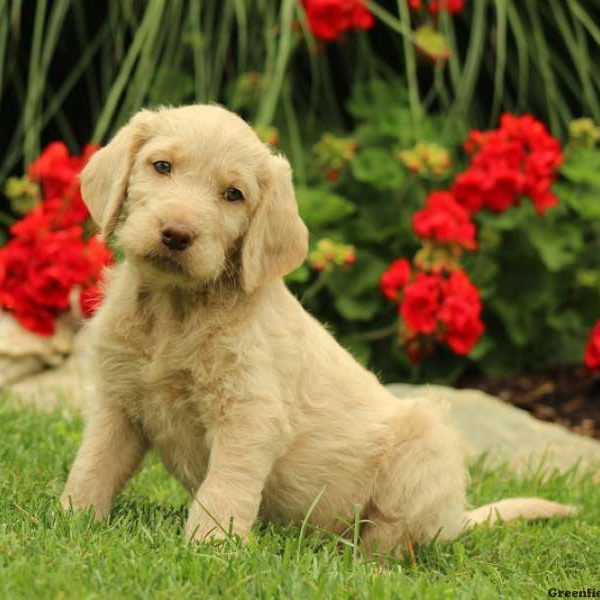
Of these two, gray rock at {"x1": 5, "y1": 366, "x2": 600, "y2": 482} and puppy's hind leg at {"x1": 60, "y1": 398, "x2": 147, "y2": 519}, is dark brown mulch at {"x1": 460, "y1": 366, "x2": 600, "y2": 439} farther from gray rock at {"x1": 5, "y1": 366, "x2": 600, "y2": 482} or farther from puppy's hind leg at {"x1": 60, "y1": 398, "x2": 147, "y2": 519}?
puppy's hind leg at {"x1": 60, "y1": 398, "x2": 147, "y2": 519}

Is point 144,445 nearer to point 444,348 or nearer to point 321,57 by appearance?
point 444,348

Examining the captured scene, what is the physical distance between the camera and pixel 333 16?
6809 millimetres

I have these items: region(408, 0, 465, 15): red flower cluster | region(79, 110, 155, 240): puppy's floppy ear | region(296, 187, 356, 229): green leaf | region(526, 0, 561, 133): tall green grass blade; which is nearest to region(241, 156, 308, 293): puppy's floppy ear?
region(79, 110, 155, 240): puppy's floppy ear

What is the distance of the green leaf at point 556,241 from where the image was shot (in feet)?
22.7

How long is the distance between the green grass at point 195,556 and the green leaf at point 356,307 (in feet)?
6.82

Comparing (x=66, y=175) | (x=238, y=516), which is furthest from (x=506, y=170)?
(x=238, y=516)

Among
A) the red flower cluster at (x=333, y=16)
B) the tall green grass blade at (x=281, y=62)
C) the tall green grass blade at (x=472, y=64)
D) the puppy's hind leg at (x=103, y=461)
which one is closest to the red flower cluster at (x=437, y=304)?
the tall green grass blade at (x=281, y=62)

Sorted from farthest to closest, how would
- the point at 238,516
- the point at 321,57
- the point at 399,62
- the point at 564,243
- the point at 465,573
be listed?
the point at 399,62, the point at 321,57, the point at 564,243, the point at 465,573, the point at 238,516

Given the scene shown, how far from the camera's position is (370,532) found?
13.8 feet

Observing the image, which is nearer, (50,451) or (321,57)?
(50,451)

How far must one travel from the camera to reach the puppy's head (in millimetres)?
3561

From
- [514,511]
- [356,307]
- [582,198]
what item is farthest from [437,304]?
[514,511]

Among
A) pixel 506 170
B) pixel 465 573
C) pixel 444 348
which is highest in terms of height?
pixel 506 170

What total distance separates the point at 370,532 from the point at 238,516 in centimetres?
78
